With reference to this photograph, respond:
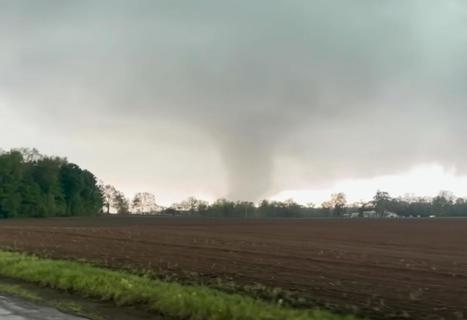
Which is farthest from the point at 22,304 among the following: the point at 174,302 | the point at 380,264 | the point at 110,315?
the point at 380,264

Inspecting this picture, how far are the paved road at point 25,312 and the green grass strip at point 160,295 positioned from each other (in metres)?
2.06

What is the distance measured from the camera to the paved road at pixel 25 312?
12.3 meters

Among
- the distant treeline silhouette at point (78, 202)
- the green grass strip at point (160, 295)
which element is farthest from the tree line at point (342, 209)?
the green grass strip at point (160, 295)

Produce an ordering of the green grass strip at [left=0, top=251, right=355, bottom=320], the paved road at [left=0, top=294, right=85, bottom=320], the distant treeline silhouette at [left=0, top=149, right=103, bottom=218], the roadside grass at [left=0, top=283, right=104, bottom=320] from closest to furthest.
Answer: the paved road at [left=0, top=294, right=85, bottom=320], the green grass strip at [left=0, top=251, right=355, bottom=320], the roadside grass at [left=0, top=283, right=104, bottom=320], the distant treeline silhouette at [left=0, top=149, right=103, bottom=218]

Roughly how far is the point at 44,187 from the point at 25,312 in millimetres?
143171

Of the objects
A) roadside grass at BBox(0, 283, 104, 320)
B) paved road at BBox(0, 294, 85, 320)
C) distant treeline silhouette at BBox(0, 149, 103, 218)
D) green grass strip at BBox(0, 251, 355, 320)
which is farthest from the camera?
distant treeline silhouette at BBox(0, 149, 103, 218)

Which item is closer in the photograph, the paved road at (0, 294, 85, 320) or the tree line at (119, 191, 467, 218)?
the paved road at (0, 294, 85, 320)

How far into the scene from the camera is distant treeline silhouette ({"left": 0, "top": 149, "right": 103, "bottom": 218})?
138 meters

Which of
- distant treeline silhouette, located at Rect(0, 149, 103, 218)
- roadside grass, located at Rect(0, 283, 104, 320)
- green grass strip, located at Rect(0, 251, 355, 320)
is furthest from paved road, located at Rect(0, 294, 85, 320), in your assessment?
distant treeline silhouette, located at Rect(0, 149, 103, 218)

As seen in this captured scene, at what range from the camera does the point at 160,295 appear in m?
14.7

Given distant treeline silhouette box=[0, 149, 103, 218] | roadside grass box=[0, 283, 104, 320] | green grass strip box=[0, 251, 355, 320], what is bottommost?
roadside grass box=[0, 283, 104, 320]

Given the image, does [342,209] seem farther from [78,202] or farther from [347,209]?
[78,202]

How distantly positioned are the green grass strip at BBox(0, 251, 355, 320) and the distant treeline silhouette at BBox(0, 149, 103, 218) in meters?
123

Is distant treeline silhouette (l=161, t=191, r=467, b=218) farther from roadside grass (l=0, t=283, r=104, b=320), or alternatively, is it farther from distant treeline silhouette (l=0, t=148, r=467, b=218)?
roadside grass (l=0, t=283, r=104, b=320)
